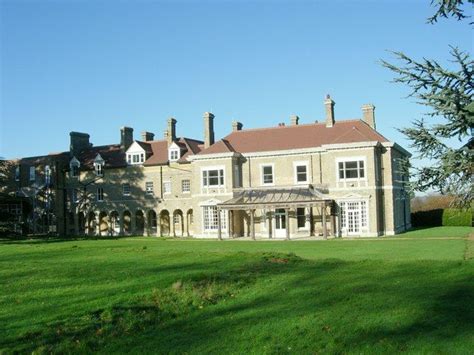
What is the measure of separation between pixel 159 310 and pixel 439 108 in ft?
22.0

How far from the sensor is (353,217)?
→ 1487 inches

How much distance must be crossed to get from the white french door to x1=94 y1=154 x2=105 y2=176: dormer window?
84.1ft

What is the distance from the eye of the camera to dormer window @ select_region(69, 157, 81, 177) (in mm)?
54000

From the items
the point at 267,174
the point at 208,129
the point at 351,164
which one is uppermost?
the point at 208,129

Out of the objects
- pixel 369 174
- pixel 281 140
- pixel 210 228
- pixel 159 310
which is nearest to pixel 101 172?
pixel 210 228

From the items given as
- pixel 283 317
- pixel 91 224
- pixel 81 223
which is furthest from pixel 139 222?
pixel 283 317

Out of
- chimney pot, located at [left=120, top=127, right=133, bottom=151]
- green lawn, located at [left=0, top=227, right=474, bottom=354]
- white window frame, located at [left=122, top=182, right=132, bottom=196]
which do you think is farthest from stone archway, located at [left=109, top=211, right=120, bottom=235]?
green lawn, located at [left=0, top=227, right=474, bottom=354]

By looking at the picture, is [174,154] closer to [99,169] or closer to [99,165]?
[99,165]

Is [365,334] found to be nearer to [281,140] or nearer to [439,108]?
[439,108]

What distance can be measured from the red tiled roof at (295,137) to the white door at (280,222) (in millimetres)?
5079

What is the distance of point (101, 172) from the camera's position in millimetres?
52531

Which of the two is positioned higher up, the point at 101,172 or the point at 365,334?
the point at 101,172

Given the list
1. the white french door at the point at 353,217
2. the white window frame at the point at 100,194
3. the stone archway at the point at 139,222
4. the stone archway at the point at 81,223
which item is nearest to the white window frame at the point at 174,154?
the stone archway at the point at 139,222

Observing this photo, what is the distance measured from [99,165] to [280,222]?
2123cm
